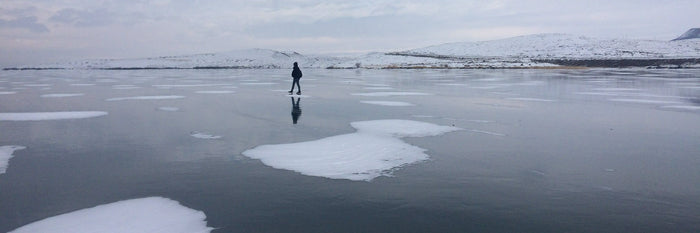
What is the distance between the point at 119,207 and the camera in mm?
4938

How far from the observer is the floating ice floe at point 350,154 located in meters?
6.39

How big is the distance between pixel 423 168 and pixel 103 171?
432cm

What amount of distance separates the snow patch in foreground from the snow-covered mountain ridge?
230ft

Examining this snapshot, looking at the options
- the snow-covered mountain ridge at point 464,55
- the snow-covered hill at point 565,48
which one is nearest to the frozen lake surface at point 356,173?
the snow-covered mountain ridge at point 464,55

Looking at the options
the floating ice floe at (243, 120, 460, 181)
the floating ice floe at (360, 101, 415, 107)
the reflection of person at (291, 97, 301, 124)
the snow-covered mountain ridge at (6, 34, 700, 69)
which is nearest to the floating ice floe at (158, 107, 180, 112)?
the reflection of person at (291, 97, 301, 124)

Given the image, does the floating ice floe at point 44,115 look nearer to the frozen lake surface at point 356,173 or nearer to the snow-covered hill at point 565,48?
the frozen lake surface at point 356,173

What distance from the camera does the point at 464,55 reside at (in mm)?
99062

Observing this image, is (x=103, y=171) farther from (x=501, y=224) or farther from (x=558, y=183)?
(x=558, y=183)

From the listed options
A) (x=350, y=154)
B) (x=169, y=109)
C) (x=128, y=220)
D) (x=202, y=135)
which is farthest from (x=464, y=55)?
(x=128, y=220)

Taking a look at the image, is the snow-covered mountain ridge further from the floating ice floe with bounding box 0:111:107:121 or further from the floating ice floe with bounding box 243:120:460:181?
the floating ice floe with bounding box 243:120:460:181

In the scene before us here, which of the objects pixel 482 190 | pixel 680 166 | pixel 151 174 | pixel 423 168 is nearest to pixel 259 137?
pixel 151 174

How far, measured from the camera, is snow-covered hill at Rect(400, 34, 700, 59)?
3366 inches

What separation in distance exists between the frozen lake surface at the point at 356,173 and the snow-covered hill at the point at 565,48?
255 ft

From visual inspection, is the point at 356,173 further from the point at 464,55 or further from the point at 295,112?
the point at 464,55
